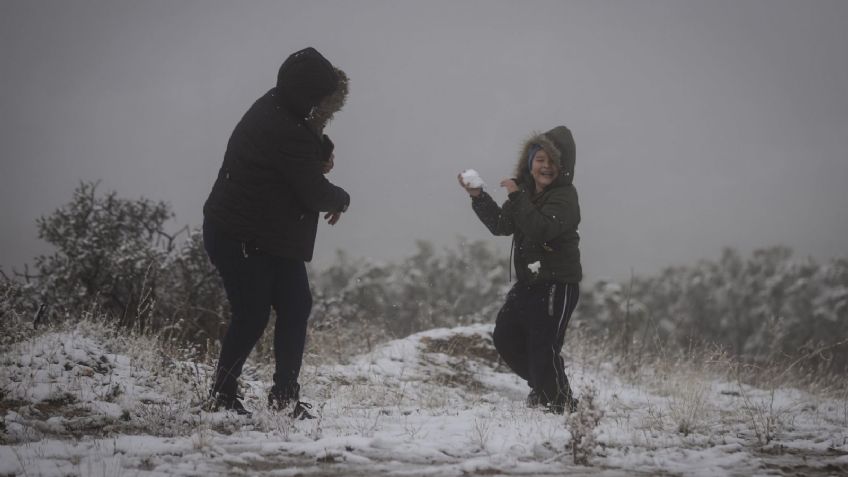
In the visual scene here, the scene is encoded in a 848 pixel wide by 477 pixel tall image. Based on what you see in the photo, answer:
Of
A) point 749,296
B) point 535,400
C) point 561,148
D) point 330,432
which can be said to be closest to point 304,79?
point 330,432

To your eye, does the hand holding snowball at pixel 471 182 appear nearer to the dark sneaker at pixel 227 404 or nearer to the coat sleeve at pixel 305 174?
the coat sleeve at pixel 305 174

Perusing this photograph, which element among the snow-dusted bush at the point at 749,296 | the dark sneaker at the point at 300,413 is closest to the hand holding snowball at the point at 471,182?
the dark sneaker at the point at 300,413

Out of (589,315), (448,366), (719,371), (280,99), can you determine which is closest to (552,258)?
(280,99)

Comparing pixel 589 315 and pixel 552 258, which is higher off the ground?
pixel 589 315

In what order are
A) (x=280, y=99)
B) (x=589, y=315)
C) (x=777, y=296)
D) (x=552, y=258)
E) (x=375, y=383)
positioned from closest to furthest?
(x=280, y=99) → (x=552, y=258) → (x=375, y=383) → (x=589, y=315) → (x=777, y=296)

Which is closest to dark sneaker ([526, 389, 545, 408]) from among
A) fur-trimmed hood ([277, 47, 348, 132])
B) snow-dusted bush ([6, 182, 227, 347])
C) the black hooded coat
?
the black hooded coat

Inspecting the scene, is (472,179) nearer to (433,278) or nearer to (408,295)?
(408,295)

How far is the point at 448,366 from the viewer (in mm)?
6727

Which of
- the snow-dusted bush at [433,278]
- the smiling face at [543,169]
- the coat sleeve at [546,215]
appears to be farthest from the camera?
the snow-dusted bush at [433,278]

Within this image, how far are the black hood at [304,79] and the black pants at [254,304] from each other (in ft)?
2.94

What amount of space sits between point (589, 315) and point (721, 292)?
38.8 ft

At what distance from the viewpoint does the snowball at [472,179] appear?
172 inches

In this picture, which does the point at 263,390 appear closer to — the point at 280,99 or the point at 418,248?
the point at 280,99

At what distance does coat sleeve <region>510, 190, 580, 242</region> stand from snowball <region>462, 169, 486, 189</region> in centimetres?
26
